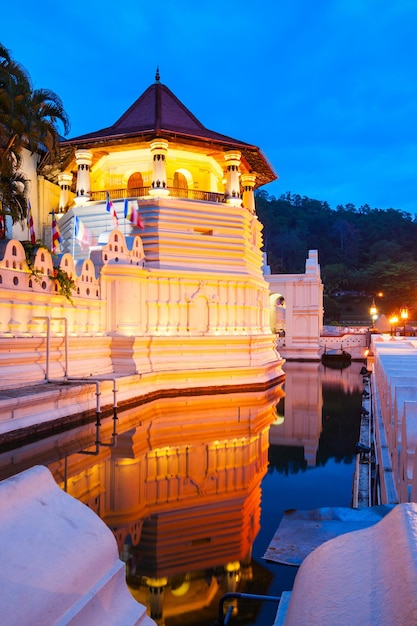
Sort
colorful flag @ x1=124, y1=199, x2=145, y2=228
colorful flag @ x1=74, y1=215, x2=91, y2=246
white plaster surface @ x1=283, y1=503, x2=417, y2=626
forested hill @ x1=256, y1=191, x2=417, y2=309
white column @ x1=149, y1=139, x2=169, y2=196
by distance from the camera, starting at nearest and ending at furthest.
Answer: white plaster surface @ x1=283, y1=503, x2=417, y2=626 → colorful flag @ x1=74, y1=215, x2=91, y2=246 → colorful flag @ x1=124, y1=199, x2=145, y2=228 → white column @ x1=149, y1=139, x2=169, y2=196 → forested hill @ x1=256, y1=191, x2=417, y2=309

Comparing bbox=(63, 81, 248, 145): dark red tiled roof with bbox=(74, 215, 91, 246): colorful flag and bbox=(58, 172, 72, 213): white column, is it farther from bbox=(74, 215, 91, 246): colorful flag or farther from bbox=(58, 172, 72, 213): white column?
bbox=(74, 215, 91, 246): colorful flag

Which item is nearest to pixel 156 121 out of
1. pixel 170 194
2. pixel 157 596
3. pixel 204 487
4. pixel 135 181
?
pixel 135 181

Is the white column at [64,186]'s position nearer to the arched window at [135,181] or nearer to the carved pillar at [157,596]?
the arched window at [135,181]

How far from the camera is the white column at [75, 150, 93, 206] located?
A: 19.2m

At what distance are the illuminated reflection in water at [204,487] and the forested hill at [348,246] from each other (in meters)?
48.4

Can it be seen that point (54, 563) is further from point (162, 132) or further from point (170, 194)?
point (170, 194)

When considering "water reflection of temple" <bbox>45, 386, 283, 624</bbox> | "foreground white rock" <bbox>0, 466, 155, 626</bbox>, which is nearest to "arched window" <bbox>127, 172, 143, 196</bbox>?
"water reflection of temple" <bbox>45, 386, 283, 624</bbox>

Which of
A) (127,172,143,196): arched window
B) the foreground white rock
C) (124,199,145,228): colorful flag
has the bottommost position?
the foreground white rock

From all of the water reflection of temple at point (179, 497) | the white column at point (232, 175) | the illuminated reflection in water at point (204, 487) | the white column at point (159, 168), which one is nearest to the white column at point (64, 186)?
the white column at point (159, 168)

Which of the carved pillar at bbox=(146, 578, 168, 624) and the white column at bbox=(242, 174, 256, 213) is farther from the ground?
the white column at bbox=(242, 174, 256, 213)

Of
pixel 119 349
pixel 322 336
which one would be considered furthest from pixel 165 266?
pixel 322 336

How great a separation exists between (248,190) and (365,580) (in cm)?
2223

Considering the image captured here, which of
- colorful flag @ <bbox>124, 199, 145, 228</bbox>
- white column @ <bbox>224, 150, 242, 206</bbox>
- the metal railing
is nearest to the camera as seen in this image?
colorful flag @ <bbox>124, 199, 145, 228</bbox>

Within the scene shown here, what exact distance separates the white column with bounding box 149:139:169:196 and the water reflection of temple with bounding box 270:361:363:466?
8182mm
